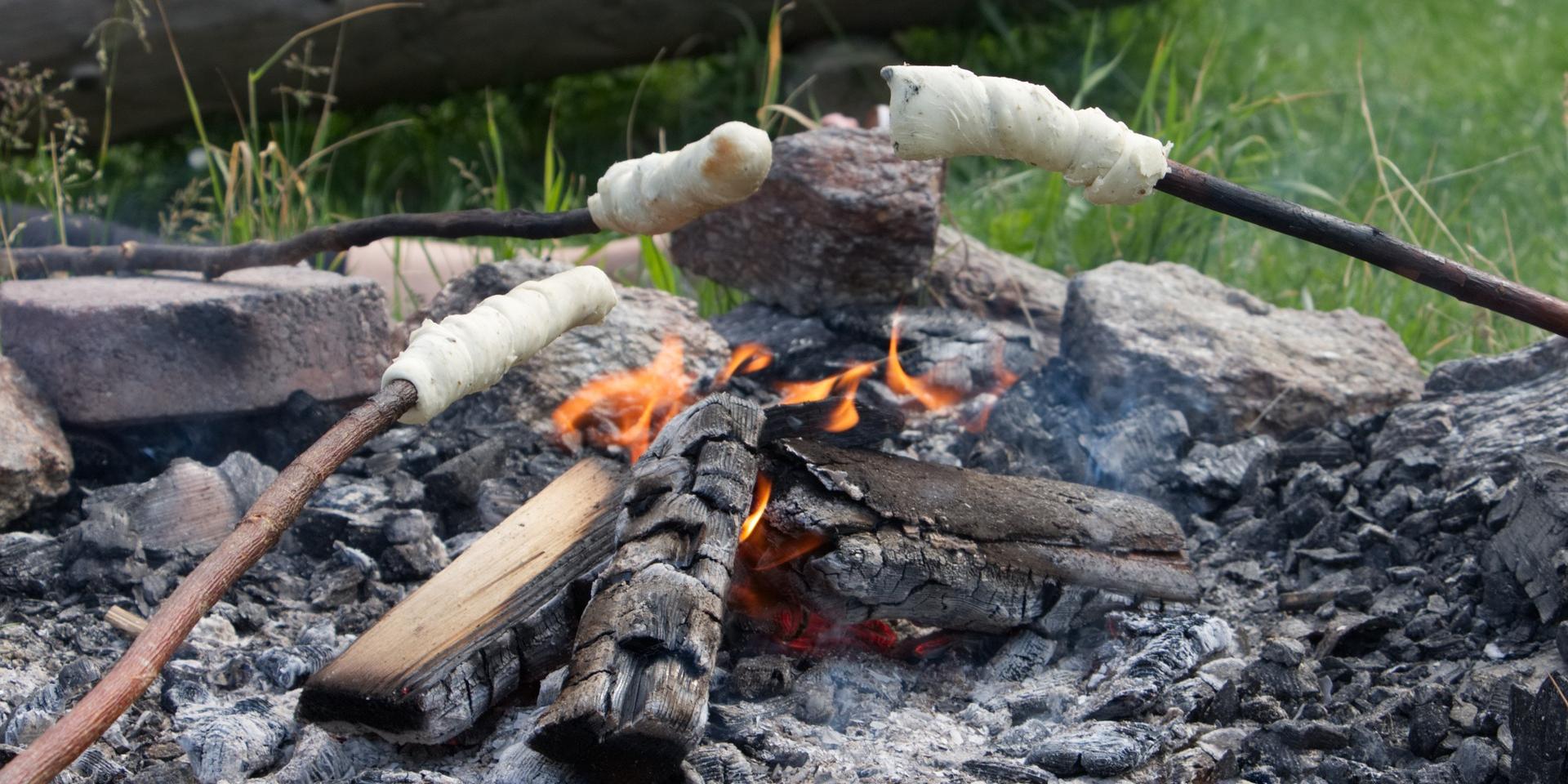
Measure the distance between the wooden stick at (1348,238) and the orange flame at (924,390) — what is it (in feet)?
4.10

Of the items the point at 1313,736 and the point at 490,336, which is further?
the point at 1313,736

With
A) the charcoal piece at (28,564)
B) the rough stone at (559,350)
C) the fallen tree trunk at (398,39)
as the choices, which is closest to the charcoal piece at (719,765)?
the rough stone at (559,350)

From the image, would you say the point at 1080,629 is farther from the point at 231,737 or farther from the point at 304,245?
the point at 304,245

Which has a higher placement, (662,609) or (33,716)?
(662,609)

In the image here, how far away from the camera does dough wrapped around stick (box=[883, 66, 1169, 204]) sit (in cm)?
149

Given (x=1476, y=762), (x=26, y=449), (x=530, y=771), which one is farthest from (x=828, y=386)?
(x=26, y=449)

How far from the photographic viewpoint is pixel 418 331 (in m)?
1.62

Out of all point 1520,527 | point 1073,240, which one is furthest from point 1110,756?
point 1073,240

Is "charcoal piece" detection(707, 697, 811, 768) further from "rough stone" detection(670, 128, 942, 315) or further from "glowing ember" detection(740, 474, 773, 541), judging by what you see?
"rough stone" detection(670, 128, 942, 315)

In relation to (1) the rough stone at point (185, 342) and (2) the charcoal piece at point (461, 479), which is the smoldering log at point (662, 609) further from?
(1) the rough stone at point (185, 342)

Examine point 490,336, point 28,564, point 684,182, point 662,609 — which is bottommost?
point 28,564

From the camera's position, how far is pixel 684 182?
167 cm

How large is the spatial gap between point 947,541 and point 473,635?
28.5 inches

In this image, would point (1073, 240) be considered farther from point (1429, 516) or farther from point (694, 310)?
point (1429, 516)
